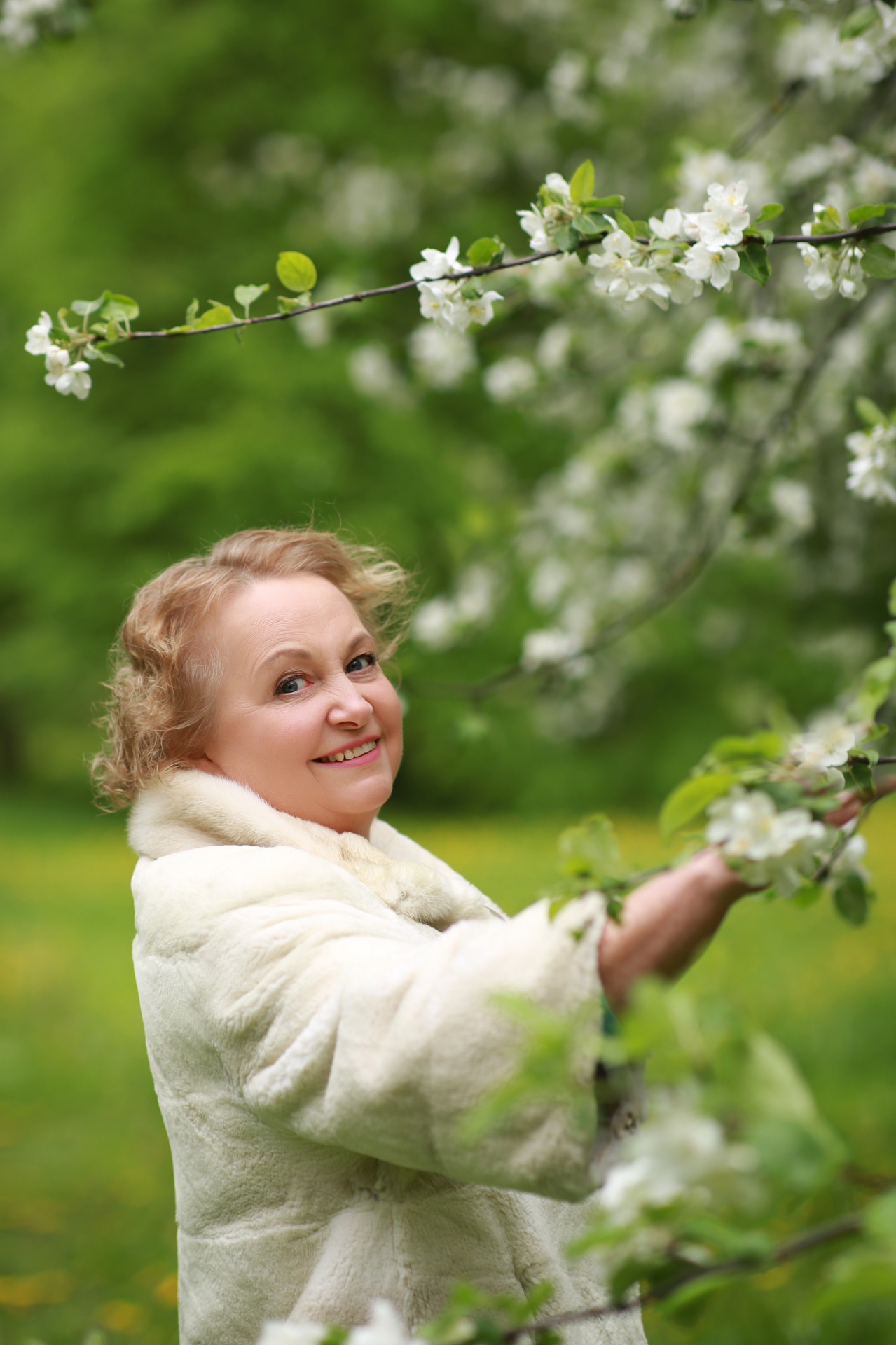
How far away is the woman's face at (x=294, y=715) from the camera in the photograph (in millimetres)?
1627

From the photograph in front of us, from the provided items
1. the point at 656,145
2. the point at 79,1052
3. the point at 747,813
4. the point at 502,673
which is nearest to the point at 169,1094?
the point at 747,813

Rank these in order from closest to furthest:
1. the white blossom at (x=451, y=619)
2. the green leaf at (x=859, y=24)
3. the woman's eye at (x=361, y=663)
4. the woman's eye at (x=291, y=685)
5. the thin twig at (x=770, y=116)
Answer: the woman's eye at (x=291, y=685) < the woman's eye at (x=361, y=663) < the green leaf at (x=859, y=24) < the thin twig at (x=770, y=116) < the white blossom at (x=451, y=619)

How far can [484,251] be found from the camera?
156cm

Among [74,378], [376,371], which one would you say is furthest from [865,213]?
[376,371]

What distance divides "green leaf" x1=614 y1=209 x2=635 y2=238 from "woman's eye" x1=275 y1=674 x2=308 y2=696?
715 mm

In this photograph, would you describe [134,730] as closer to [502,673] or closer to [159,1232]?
[502,673]

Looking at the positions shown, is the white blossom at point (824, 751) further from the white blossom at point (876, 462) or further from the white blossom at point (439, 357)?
the white blossom at point (439, 357)

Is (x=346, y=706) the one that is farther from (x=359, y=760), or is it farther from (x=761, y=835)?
(x=761, y=835)

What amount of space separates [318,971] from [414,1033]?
172 millimetres

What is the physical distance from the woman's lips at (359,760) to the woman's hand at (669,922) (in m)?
0.62

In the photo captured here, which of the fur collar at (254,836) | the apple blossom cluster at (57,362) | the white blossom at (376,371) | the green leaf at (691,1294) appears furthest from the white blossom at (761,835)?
the white blossom at (376,371)

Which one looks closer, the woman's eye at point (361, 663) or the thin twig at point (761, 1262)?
the thin twig at point (761, 1262)

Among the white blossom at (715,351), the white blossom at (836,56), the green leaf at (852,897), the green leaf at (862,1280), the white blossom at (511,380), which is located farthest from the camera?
the white blossom at (511,380)

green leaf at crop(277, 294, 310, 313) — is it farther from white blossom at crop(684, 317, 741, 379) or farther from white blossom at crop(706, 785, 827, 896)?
white blossom at crop(684, 317, 741, 379)
